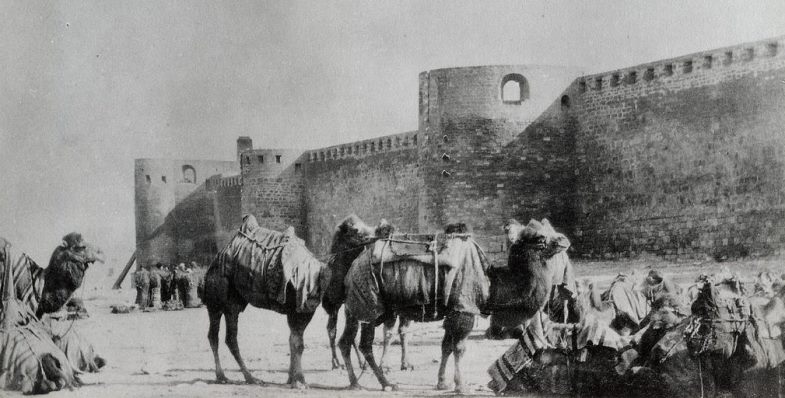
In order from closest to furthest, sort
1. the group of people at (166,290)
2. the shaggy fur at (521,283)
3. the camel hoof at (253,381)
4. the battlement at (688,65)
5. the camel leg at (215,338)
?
the shaggy fur at (521,283), the camel hoof at (253,381), the camel leg at (215,338), the battlement at (688,65), the group of people at (166,290)

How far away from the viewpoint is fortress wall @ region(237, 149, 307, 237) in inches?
1395


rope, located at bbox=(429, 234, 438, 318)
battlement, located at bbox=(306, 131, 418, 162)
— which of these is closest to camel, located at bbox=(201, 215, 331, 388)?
rope, located at bbox=(429, 234, 438, 318)

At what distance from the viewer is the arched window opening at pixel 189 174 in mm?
46366

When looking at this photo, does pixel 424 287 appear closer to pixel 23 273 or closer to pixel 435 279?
pixel 435 279

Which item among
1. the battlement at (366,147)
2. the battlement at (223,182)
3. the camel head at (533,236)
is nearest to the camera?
the camel head at (533,236)

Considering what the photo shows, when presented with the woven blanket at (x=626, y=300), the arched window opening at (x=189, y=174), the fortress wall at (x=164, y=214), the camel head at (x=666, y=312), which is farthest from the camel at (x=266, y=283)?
the arched window opening at (x=189, y=174)

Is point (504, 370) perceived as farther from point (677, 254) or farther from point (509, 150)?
point (509, 150)

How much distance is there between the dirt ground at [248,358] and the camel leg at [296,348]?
0.12m

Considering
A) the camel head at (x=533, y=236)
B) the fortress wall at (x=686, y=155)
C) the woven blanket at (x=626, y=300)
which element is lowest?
the woven blanket at (x=626, y=300)

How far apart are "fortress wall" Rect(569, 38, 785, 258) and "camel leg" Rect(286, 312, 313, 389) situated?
1291 centimetres

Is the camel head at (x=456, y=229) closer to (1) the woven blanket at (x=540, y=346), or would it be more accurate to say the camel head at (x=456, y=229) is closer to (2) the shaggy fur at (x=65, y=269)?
(1) the woven blanket at (x=540, y=346)

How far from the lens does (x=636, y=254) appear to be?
21438 mm

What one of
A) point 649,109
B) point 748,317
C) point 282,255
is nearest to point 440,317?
point 282,255

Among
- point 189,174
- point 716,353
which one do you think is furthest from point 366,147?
point 716,353
